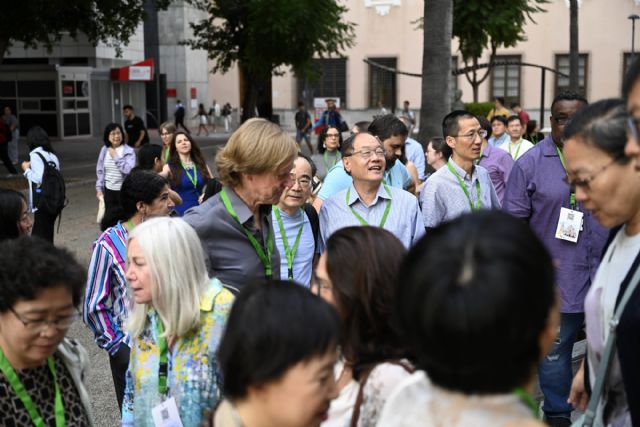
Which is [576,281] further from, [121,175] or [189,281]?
[121,175]

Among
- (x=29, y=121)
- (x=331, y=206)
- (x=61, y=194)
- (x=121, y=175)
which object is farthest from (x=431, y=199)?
(x=29, y=121)

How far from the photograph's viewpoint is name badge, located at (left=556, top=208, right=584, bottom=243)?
502 centimetres

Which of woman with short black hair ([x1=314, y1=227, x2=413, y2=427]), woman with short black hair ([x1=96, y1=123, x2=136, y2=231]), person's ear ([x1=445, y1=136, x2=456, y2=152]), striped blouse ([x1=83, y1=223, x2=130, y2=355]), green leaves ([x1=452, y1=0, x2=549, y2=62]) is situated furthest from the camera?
green leaves ([x1=452, y1=0, x2=549, y2=62])

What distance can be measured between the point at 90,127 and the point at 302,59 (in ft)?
56.2

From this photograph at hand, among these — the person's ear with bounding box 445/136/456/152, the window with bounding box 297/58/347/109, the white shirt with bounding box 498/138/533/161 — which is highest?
the window with bounding box 297/58/347/109

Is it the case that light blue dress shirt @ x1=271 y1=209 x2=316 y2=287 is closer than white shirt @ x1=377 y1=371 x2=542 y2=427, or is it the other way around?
white shirt @ x1=377 y1=371 x2=542 y2=427

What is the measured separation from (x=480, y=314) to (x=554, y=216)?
12.5ft

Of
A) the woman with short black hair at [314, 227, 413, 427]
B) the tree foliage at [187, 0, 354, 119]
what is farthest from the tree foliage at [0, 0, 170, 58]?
the woman with short black hair at [314, 227, 413, 427]

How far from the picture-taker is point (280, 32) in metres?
21.6

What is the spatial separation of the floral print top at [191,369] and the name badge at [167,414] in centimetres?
2

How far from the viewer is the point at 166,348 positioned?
3119mm

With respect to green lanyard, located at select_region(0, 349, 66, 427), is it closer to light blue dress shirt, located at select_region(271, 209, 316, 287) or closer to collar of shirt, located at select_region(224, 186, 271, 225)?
collar of shirt, located at select_region(224, 186, 271, 225)

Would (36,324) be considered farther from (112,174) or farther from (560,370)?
(112,174)

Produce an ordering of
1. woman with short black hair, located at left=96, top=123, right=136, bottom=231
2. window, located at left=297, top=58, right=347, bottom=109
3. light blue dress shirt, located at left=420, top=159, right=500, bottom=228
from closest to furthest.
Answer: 1. light blue dress shirt, located at left=420, top=159, right=500, bottom=228
2. woman with short black hair, located at left=96, top=123, right=136, bottom=231
3. window, located at left=297, top=58, right=347, bottom=109
